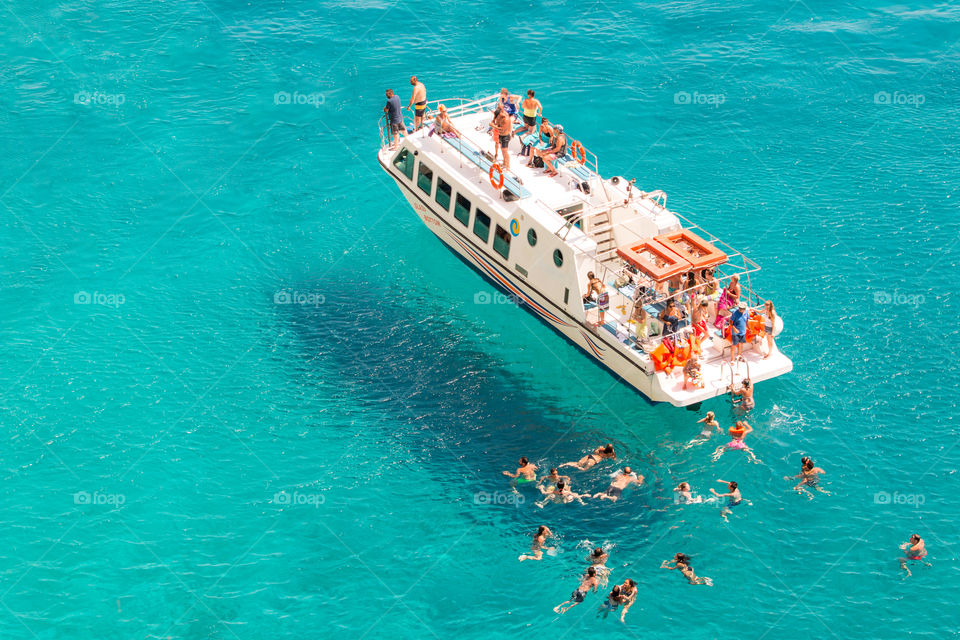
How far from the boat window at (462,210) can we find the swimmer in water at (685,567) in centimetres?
1539

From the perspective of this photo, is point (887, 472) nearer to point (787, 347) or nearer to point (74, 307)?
point (787, 347)

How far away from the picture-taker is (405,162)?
40.5 metres

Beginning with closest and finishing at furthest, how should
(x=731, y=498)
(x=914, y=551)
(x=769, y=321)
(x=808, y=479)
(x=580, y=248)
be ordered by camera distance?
(x=914, y=551), (x=731, y=498), (x=808, y=479), (x=769, y=321), (x=580, y=248)

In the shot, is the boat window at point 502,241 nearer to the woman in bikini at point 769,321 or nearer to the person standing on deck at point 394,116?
the person standing on deck at point 394,116

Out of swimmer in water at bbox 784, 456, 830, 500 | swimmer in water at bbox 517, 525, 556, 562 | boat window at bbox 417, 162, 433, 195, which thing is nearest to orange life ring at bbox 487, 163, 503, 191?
boat window at bbox 417, 162, 433, 195

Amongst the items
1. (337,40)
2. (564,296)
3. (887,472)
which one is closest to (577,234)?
(564,296)

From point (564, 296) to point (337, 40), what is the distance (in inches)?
991

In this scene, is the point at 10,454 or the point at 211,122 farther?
the point at 211,122

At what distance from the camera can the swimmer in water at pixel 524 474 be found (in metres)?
31.8

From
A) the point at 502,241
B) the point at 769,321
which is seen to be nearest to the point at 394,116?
the point at 502,241

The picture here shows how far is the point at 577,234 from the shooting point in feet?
115

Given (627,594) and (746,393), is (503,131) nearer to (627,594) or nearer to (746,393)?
(746,393)

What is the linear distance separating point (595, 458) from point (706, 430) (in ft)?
13.0

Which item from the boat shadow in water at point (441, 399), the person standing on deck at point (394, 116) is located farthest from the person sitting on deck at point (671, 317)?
the person standing on deck at point (394, 116)
